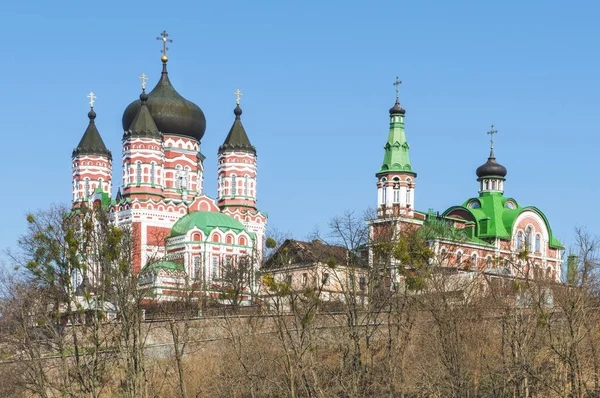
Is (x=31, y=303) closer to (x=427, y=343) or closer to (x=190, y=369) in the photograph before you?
(x=190, y=369)

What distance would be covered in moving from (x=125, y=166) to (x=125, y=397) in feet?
94.1

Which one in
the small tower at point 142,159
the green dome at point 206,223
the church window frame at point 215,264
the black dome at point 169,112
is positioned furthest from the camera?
the black dome at point 169,112

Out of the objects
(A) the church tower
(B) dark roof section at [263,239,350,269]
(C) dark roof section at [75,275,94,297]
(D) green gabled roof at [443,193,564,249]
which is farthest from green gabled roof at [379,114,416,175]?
A: (C) dark roof section at [75,275,94,297]

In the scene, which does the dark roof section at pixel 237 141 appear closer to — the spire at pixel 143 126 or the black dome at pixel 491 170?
the spire at pixel 143 126

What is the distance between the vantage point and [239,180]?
196ft

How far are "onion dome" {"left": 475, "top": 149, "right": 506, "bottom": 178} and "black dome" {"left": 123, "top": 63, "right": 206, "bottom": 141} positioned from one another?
1433cm

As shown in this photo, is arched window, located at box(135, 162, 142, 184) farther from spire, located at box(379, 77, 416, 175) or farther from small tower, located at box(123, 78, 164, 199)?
spire, located at box(379, 77, 416, 175)

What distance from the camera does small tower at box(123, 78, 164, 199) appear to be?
55938 millimetres

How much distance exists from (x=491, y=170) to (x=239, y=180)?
505 inches

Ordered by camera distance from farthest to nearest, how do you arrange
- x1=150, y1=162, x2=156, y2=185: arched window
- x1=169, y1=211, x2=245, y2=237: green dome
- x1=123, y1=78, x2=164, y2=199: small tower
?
x1=150, y1=162, x2=156, y2=185: arched window, x1=123, y1=78, x2=164, y2=199: small tower, x1=169, y1=211, x2=245, y2=237: green dome

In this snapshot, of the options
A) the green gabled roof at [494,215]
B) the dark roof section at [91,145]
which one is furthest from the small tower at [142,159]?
the green gabled roof at [494,215]

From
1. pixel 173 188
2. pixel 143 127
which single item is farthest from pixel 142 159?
pixel 173 188

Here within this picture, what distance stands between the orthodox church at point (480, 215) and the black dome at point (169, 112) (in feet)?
31.8

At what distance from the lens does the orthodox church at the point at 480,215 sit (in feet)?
184
